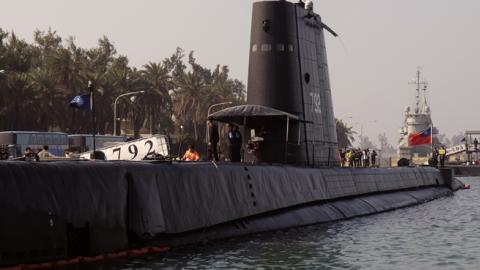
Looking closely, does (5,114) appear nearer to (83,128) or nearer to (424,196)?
(83,128)

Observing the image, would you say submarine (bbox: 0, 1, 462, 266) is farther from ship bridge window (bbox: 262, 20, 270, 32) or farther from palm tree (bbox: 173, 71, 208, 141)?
palm tree (bbox: 173, 71, 208, 141)

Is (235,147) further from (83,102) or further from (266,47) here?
(83,102)

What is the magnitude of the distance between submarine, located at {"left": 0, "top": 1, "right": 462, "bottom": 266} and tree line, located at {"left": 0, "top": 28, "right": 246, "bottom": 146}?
2756 centimetres

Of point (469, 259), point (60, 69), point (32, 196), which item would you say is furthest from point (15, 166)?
point (60, 69)

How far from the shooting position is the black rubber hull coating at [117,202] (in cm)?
→ 1198

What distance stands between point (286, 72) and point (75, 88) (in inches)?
1923

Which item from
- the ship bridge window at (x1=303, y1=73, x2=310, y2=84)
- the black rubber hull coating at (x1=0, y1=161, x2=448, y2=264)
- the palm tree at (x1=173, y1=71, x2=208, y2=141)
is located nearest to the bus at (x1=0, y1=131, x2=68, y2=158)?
the ship bridge window at (x1=303, y1=73, x2=310, y2=84)

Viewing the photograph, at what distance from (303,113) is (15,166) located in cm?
1392

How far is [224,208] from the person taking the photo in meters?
17.2

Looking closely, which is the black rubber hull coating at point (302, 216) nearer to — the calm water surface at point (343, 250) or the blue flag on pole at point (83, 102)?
the calm water surface at point (343, 250)

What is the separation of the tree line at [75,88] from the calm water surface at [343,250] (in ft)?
108

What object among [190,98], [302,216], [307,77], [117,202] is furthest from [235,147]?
[190,98]

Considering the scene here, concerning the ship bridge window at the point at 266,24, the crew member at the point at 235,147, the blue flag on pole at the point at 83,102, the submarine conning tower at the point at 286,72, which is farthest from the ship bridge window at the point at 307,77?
the blue flag on pole at the point at 83,102

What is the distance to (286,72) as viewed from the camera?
2420cm
